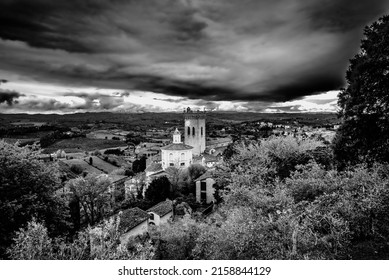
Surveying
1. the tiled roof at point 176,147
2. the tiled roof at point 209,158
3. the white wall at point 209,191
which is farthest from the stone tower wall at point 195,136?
the white wall at point 209,191

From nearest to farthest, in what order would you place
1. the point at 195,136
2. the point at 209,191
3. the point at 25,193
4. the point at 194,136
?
1. the point at 25,193
2. the point at 209,191
3. the point at 195,136
4. the point at 194,136

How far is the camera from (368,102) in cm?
792

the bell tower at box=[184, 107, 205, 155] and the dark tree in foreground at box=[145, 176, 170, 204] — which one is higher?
the bell tower at box=[184, 107, 205, 155]

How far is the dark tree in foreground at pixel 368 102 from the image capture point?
761 cm

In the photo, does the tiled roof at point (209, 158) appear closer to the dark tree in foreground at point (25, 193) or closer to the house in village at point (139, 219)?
the house in village at point (139, 219)

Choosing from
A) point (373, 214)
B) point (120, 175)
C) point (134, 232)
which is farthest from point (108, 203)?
point (373, 214)

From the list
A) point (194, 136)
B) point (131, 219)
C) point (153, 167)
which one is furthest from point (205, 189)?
point (194, 136)

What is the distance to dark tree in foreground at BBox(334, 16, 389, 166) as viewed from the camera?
25.0 feet

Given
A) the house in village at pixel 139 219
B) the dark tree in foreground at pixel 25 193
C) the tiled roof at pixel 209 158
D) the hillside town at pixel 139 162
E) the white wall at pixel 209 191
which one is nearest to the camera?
the dark tree in foreground at pixel 25 193

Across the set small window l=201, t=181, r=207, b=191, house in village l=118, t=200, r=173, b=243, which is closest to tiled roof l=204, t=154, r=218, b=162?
small window l=201, t=181, r=207, b=191

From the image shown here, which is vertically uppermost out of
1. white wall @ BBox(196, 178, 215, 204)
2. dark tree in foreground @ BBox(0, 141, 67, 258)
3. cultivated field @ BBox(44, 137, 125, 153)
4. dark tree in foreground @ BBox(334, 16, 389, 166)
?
dark tree in foreground @ BBox(334, 16, 389, 166)

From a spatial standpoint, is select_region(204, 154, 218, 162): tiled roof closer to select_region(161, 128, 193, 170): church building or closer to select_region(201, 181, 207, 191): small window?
select_region(161, 128, 193, 170): church building

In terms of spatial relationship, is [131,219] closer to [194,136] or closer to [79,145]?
[79,145]

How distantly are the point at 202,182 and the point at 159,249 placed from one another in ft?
43.7
